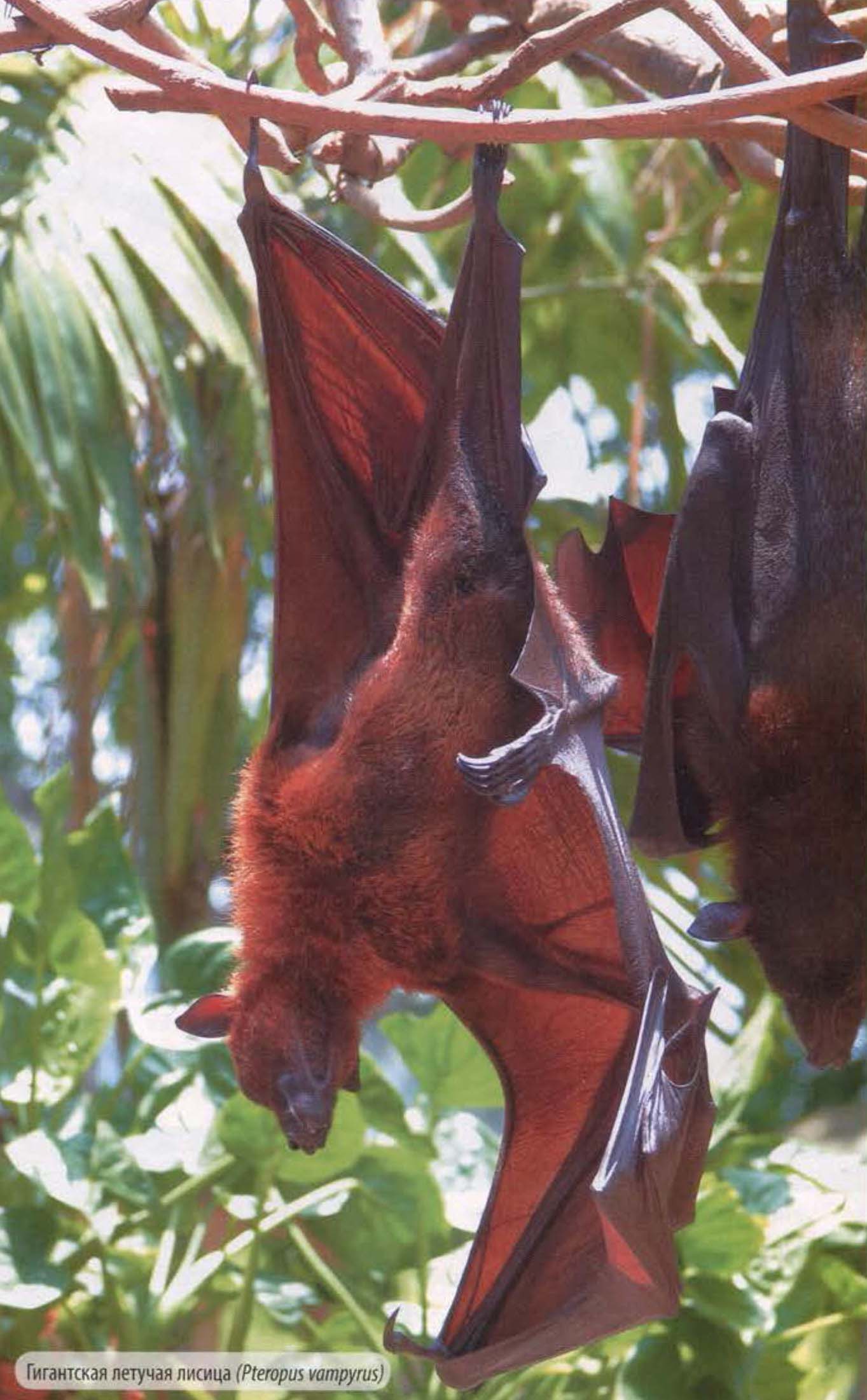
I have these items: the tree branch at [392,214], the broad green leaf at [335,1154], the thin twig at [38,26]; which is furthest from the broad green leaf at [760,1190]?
the thin twig at [38,26]

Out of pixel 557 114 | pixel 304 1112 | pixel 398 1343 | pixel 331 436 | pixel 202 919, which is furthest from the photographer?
pixel 202 919

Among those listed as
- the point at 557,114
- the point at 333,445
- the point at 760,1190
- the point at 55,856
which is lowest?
the point at 760,1190

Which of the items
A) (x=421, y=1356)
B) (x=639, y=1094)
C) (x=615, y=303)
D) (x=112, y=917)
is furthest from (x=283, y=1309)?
(x=615, y=303)

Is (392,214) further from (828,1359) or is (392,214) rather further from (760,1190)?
(828,1359)

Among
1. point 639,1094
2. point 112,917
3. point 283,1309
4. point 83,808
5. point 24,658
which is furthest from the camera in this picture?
point 24,658

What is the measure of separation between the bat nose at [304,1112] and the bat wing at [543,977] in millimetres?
183

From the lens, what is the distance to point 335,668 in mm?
1938

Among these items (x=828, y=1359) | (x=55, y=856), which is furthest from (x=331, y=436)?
(x=828, y=1359)

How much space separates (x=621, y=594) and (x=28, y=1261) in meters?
1.77

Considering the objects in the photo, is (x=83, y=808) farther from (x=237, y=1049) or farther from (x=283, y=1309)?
(x=237, y=1049)

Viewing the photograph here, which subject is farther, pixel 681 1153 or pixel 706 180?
pixel 706 180

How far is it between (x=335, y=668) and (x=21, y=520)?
1.98m

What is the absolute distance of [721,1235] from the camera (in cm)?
304

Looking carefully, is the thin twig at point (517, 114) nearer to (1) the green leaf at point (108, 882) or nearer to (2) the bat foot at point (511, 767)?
(2) the bat foot at point (511, 767)
